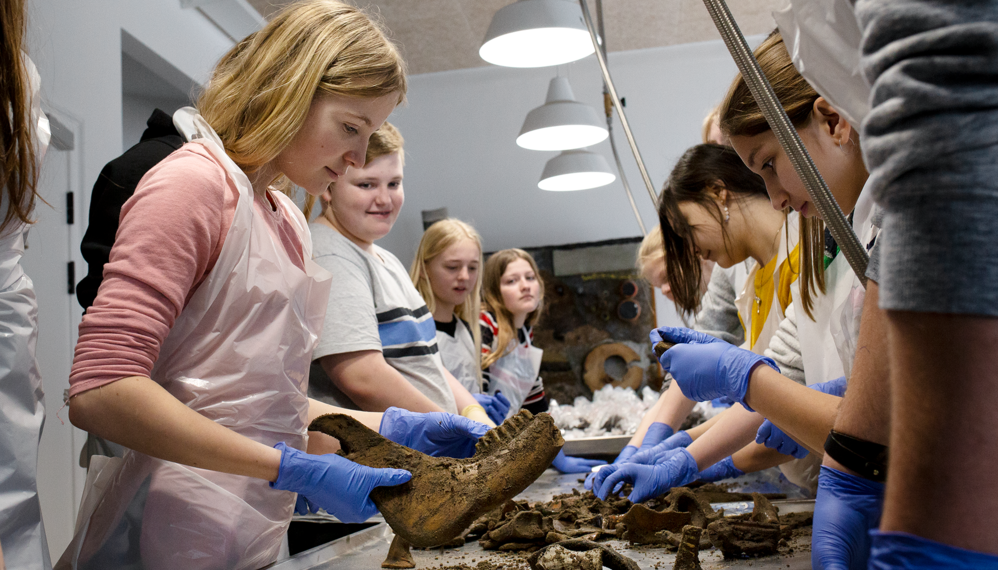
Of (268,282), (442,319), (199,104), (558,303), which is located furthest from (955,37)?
(558,303)

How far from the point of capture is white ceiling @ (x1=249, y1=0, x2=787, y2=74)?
465 centimetres

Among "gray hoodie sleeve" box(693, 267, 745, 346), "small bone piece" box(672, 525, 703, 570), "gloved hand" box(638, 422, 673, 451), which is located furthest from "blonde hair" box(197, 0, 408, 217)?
"gray hoodie sleeve" box(693, 267, 745, 346)

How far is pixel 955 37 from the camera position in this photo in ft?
1.11

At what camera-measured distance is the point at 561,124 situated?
3324 millimetres

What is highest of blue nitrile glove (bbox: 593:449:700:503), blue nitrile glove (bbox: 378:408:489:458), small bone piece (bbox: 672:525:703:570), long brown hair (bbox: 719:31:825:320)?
long brown hair (bbox: 719:31:825:320)

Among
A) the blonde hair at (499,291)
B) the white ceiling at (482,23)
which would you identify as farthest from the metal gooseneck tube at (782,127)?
the white ceiling at (482,23)

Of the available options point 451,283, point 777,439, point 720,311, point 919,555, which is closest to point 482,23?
point 451,283

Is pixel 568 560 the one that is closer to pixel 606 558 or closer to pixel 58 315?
pixel 606 558

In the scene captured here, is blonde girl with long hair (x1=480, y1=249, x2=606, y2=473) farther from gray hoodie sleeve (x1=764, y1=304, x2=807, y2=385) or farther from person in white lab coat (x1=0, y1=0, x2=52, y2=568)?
person in white lab coat (x1=0, y1=0, x2=52, y2=568)

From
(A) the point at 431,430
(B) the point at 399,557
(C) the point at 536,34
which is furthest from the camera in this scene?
(C) the point at 536,34

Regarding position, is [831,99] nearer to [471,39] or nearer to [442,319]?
[442,319]

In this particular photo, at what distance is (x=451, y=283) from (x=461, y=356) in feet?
0.99

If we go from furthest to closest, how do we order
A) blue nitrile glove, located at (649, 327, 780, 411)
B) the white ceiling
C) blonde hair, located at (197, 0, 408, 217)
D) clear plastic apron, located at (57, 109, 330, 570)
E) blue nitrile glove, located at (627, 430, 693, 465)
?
the white ceiling, blue nitrile glove, located at (627, 430, 693, 465), blue nitrile glove, located at (649, 327, 780, 411), blonde hair, located at (197, 0, 408, 217), clear plastic apron, located at (57, 109, 330, 570)

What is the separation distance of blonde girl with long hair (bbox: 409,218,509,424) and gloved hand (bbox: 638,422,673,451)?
2.55ft
